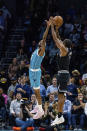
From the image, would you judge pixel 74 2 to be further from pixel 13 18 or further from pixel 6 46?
pixel 6 46

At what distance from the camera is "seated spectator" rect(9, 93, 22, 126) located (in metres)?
13.4

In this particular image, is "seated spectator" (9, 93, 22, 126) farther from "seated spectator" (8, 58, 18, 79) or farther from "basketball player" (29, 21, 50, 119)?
"basketball player" (29, 21, 50, 119)

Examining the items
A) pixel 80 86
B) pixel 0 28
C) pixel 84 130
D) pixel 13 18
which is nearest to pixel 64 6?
pixel 13 18

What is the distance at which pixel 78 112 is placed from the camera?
13.6 meters

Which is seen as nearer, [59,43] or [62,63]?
[59,43]

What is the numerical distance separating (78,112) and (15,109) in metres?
1.89

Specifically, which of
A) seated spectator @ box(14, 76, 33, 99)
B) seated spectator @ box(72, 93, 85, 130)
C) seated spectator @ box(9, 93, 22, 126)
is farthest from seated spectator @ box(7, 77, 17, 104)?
seated spectator @ box(72, 93, 85, 130)

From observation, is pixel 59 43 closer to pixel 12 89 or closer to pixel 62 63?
pixel 62 63

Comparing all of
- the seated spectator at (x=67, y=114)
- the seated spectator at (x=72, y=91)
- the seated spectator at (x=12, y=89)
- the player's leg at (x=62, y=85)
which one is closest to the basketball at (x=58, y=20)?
the player's leg at (x=62, y=85)

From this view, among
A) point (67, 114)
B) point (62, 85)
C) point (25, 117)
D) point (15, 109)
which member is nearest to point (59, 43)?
point (62, 85)

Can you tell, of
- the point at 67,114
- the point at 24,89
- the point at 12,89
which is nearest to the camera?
the point at 67,114

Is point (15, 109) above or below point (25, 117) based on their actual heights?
above

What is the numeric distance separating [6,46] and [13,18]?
191 cm

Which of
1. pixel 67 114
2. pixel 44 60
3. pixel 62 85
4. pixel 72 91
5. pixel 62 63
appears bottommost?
pixel 67 114
